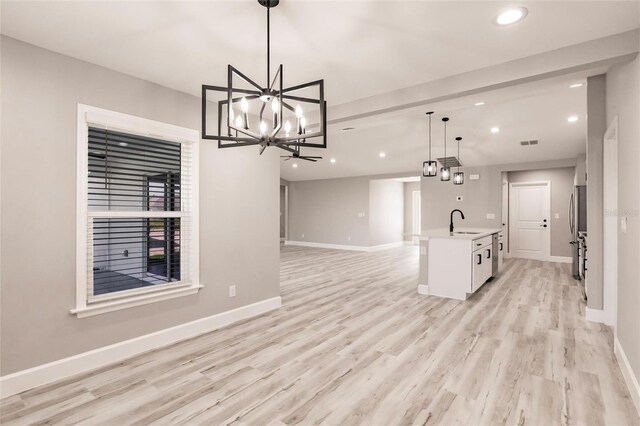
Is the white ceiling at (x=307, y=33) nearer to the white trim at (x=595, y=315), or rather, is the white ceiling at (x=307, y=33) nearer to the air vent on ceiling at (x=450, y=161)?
the white trim at (x=595, y=315)

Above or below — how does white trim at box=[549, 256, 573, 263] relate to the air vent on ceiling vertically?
below

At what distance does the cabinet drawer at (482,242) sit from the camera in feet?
15.0

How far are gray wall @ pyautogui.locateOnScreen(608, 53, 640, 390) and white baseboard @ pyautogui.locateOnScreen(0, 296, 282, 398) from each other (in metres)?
3.40

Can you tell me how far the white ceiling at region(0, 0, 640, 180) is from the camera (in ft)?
6.62

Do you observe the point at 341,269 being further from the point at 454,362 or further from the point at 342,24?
the point at 342,24

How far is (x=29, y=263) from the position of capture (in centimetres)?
234

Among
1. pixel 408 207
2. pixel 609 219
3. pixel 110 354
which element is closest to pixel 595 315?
pixel 609 219

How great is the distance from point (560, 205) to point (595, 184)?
17.0 ft

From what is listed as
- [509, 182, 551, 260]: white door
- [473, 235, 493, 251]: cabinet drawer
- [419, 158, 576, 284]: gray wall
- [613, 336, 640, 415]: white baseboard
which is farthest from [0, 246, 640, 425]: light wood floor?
[509, 182, 551, 260]: white door

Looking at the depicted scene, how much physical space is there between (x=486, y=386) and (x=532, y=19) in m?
2.51

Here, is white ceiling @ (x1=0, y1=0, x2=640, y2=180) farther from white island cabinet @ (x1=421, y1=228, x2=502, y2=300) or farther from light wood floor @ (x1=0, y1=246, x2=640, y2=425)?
light wood floor @ (x1=0, y1=246, x2=640, y2=425)

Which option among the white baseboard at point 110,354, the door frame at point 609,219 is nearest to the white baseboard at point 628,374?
the door frame at point 609,219

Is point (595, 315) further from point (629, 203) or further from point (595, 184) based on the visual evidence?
point (629, 203)

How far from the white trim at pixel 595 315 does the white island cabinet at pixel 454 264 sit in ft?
3.95
